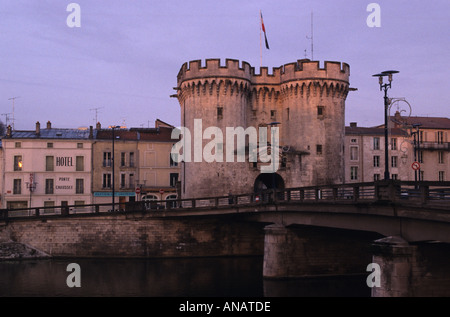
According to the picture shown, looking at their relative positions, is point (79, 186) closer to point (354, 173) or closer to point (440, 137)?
point (354, 173)

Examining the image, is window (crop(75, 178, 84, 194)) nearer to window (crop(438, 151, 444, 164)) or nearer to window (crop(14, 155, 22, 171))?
window (crop(14, 155, 22, 171))

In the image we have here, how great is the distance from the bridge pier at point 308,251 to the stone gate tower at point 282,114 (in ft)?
46.2

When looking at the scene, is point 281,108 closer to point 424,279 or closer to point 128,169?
point 128,169

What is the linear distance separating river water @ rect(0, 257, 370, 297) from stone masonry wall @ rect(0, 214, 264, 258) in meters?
1.40

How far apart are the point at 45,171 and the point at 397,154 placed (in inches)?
1550

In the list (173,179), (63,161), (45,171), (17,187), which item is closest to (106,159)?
(63,161)

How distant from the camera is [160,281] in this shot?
33906mm

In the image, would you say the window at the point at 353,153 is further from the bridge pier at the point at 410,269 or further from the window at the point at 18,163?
the bridge pier at the point at 410,269

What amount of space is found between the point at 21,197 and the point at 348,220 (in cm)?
4015

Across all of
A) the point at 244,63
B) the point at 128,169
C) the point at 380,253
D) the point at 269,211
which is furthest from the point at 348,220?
the point at 128,169

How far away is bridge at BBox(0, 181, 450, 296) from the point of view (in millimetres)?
20734

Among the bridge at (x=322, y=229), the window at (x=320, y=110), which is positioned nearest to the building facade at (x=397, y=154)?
the window at (x=320, y=110)

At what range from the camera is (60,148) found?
57625mm
